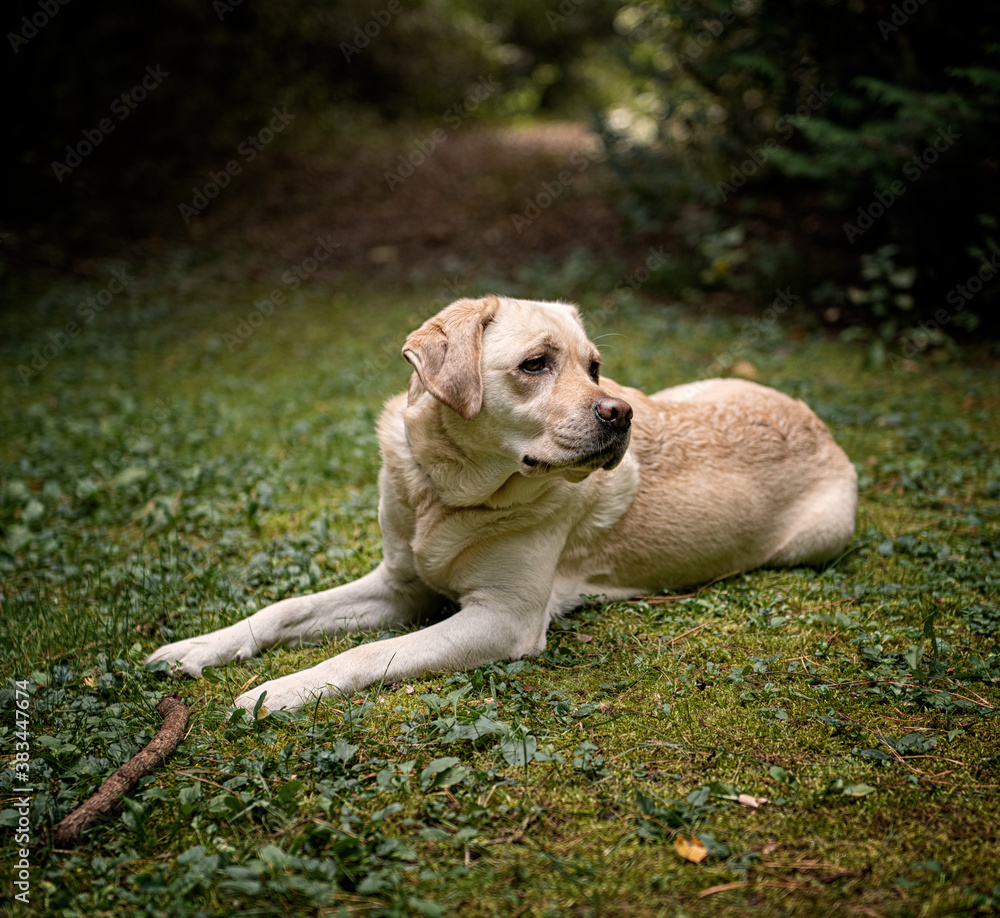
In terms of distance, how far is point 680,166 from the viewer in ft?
37.2

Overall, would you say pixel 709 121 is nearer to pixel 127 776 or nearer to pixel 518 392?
pixel 518 392

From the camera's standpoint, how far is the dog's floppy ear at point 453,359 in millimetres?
3348

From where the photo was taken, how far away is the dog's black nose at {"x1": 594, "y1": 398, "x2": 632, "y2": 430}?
11.0 feet
